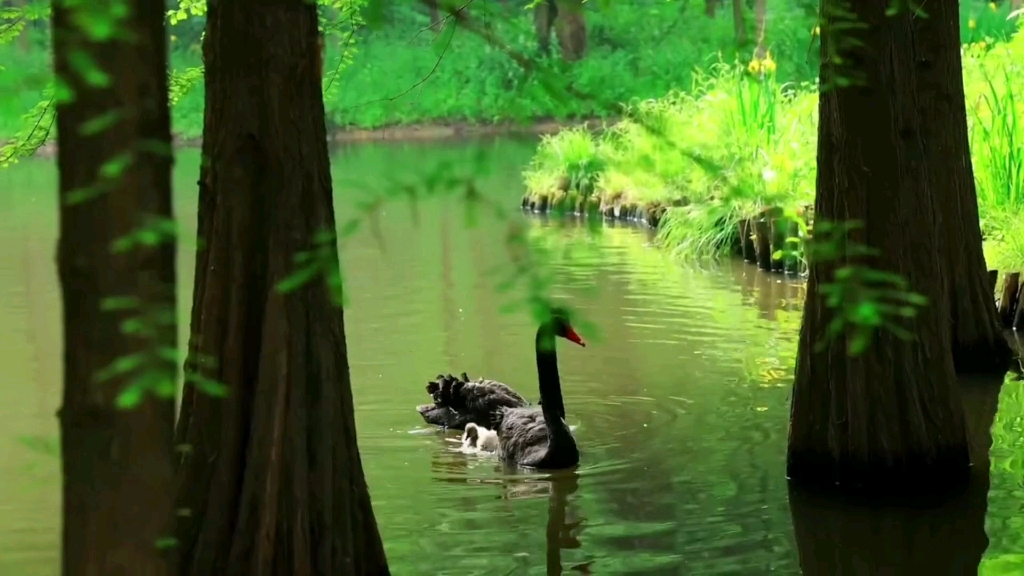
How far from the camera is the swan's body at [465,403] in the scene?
8.48 metres

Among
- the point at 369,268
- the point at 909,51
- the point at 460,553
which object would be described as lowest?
the point at 460,553

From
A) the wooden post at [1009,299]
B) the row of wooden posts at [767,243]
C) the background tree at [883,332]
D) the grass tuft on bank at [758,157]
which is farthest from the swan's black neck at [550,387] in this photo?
the row of wooden posts at [767,243]

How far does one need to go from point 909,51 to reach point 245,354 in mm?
3470

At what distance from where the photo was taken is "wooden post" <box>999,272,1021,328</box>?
10.6 metres

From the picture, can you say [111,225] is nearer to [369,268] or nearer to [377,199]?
[377,199]

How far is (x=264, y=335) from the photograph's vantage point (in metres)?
4.96

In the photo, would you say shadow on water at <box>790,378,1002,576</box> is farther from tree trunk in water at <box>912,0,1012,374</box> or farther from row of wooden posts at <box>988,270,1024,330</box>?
row of wooden posts at <box>988,270,1024,330</box>

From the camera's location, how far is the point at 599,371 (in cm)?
988

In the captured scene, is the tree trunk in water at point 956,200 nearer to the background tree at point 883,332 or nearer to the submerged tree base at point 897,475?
the background tree at point 883,332

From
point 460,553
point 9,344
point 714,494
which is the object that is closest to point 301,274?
point 460,553

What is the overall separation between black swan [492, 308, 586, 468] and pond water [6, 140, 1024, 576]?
4.9 inches

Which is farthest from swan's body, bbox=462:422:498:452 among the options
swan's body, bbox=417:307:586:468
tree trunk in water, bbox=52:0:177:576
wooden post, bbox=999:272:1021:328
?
tree trunk in water, bbox=52:0:177:576

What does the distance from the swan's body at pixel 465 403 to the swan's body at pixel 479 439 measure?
0.09 metres

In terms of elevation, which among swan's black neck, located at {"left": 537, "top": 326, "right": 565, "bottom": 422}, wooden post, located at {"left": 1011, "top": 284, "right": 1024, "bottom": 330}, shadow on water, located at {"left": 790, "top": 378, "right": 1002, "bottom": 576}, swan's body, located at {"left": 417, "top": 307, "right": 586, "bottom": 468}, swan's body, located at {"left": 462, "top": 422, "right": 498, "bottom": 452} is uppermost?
wooden post, located at {"left": 1011, "top": 284, "right": 1024, "bottom": 330}
